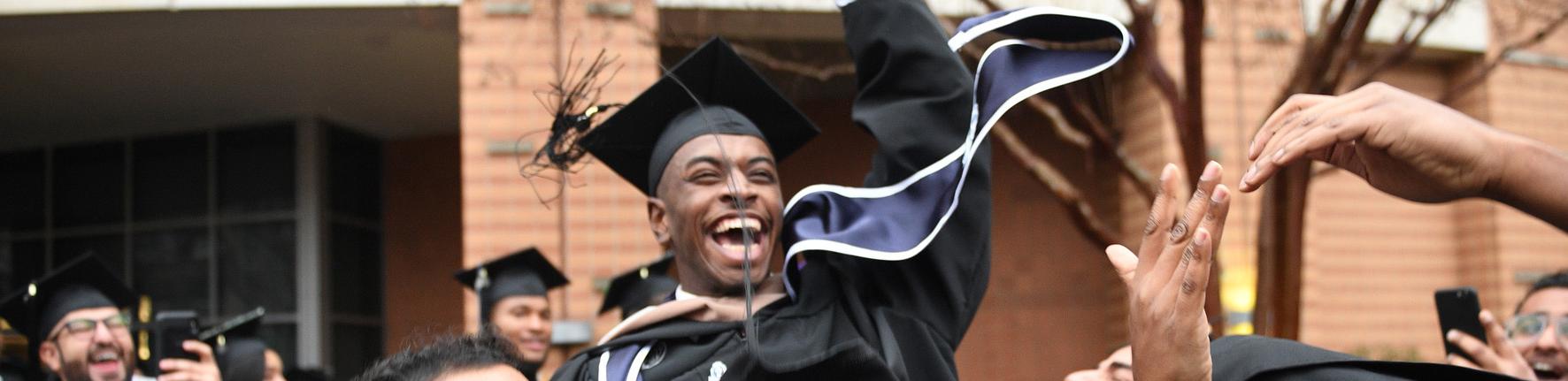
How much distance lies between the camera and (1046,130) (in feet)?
36.6

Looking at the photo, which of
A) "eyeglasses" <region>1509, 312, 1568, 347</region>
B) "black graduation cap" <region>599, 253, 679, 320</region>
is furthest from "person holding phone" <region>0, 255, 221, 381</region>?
"eyeglasses" <region>1509, 312, 1568, 347</region>

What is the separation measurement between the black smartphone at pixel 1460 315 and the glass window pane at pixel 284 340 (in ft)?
35.1

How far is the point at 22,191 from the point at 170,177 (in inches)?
63.5

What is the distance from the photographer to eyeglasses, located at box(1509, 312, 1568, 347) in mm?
3980

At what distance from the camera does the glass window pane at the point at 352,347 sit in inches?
512

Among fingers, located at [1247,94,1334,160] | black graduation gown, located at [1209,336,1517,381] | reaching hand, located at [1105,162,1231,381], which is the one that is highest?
fingers, located at [1247,94,1334,160]

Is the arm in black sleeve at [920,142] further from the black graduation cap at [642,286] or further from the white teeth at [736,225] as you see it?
the black graduation cap at [642,286]

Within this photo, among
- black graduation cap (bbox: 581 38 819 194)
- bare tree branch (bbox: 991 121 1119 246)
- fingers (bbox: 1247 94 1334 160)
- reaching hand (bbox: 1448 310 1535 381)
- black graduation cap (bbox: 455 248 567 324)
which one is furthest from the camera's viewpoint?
black graduation cap (bbox: 455 248 567 324)

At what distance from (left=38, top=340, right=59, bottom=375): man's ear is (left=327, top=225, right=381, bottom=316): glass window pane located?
7.07 metres

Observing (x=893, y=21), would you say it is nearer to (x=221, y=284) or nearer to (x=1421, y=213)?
(x=1421, y=213)

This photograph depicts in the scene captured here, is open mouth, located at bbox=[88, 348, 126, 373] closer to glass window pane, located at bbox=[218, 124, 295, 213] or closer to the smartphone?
the smartphone

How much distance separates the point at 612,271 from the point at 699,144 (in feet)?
17.3

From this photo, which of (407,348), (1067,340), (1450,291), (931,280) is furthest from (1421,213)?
(407,348)

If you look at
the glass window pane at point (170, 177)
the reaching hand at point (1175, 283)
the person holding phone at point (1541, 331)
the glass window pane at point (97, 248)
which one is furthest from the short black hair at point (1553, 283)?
the glass window pane at point (97, 248)
